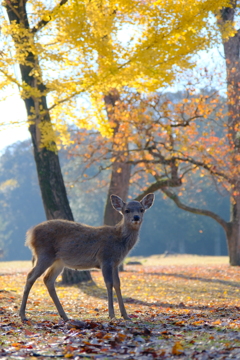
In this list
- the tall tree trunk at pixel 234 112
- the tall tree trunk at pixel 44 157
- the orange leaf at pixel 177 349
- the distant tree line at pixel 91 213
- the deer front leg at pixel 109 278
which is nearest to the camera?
the orange leaf at pixel 177 349

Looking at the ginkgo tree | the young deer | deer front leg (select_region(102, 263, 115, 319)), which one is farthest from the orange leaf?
the ginkgo tree

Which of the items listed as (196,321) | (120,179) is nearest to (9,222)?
(120,179)

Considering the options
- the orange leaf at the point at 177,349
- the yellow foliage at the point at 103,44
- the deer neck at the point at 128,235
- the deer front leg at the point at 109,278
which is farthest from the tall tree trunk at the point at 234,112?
the orange leaf at the point at 177,349

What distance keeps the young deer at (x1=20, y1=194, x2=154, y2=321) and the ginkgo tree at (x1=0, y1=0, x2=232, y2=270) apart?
5.39m

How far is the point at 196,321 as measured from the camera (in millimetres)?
7121

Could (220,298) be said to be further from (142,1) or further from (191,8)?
(142,1)

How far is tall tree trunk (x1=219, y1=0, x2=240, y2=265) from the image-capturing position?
63.1 feet

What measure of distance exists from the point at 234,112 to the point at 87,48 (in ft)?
33.8

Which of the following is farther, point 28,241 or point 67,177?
point 67,177

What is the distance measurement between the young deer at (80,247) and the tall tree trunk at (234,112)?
35.5 feet

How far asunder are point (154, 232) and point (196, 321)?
4408cm

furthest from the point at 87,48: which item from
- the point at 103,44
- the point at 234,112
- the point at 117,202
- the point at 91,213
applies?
the point at 91,213

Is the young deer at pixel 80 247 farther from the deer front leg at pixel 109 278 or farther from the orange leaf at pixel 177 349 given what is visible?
the orange leaf at pixel 177 349

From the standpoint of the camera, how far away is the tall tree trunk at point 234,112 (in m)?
19.2
